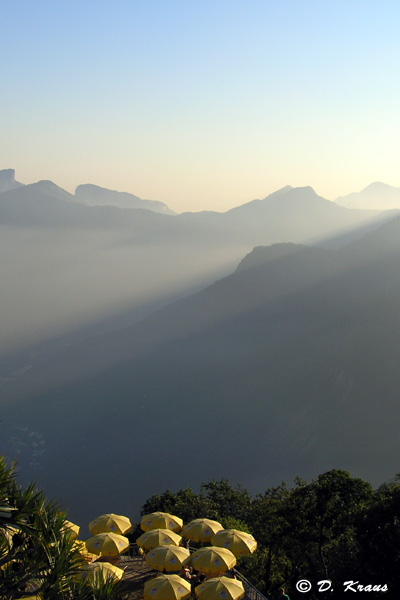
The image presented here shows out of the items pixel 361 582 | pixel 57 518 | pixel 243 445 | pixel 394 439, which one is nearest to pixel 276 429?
pixel 243 445

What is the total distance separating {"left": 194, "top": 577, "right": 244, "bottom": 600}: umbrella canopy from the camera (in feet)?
70.5

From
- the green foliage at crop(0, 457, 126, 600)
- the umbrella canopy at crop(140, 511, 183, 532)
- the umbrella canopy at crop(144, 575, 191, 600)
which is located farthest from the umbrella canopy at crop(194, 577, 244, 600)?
the umbrella canopy at crop(140, 511, 183, 532)

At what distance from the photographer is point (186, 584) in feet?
74.3

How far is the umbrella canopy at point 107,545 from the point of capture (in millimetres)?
26172

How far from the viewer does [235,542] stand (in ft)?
89.1

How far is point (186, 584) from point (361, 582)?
44.5 ft

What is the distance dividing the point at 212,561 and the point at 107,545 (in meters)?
6.18

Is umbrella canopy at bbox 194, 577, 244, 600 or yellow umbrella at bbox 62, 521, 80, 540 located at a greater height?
yellow umbrella at bbox 62, 521, 80, 540

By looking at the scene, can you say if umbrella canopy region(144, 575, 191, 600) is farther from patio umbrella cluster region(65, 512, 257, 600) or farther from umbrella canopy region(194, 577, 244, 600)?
umbrella canopy region(194, 577, 244, 600)

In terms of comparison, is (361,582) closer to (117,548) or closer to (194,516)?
(117,548)

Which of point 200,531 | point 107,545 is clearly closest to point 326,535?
point 200,531

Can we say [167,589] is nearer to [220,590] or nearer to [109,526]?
[220,590]

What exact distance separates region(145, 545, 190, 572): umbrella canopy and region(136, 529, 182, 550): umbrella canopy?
1861 millimetres

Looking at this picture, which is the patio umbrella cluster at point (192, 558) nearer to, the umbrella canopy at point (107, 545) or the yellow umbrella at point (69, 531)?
the umbrella canopy at point (107, 545)
